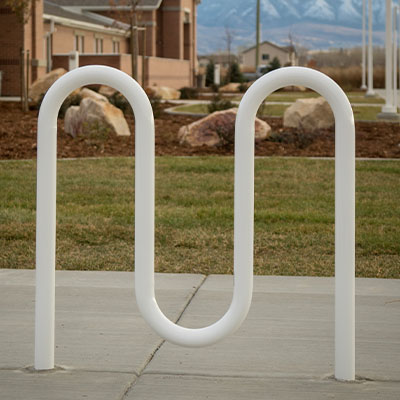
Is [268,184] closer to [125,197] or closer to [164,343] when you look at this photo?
[125,197]

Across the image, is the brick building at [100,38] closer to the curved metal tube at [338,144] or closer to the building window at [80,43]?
the building window at [80,43]

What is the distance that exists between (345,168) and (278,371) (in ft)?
2.99

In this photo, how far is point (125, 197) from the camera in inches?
361

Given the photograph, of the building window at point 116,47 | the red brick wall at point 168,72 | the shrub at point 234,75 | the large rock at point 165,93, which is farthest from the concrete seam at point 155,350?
the shrub at point 234,75

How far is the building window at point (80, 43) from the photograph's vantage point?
1714 inches

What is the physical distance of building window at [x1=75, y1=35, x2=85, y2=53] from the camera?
143ft

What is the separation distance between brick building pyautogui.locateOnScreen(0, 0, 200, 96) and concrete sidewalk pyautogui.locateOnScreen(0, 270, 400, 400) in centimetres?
2251

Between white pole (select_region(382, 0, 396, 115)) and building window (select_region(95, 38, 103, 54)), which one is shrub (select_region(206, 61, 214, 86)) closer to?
building window (select_region(95, 38, 103, 54))

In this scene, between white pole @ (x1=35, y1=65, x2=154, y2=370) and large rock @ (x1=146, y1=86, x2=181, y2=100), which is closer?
white pole @ (x1=35, y1=65, x2=154, y2=370)

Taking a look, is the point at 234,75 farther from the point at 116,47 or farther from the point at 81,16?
the point at 81,16

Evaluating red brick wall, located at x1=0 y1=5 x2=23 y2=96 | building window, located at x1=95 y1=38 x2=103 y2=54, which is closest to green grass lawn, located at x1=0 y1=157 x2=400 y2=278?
red brick wall, located at x1=0 y1=5 x2=23 y2=96

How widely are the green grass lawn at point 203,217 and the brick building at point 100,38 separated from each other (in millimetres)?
16814

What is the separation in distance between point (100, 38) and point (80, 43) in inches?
99.2

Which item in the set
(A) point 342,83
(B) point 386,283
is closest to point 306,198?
(B) point 386,283
